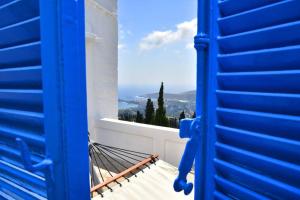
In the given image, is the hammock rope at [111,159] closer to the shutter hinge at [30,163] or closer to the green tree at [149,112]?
the green tree at [149,112]

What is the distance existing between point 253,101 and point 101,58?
3.32m

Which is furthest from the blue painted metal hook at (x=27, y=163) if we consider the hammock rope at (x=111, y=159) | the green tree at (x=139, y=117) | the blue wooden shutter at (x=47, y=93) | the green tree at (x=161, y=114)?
the green tree at (x=139, y=117)

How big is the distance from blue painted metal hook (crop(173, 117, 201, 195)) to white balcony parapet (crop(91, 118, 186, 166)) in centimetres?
204

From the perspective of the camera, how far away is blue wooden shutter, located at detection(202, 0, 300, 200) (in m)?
0.53

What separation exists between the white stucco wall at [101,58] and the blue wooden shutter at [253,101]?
2983 mm

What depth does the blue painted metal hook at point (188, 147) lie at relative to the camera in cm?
72

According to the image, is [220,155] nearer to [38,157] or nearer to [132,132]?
[38,157]

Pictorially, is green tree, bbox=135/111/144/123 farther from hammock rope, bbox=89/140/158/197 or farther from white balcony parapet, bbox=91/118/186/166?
hammock rope, bbox=89/140/158/197

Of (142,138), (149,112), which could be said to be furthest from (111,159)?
(149,112)

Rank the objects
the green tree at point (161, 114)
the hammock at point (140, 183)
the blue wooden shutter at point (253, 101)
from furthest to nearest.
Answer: the green tree at point (161, 114) → the hammock at point (140, 183) → the blue wooden shutter at point (253, 101)

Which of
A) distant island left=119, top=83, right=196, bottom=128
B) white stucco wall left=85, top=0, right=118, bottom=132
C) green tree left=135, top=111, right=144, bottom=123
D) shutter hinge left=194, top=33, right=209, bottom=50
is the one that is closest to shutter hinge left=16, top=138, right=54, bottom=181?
shutter hinge left=194, top=33, right=209, bottom=50

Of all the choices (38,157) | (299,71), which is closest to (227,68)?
(299,71)

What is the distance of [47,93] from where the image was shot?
0.71 meters

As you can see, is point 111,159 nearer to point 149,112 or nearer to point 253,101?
point 149,112
